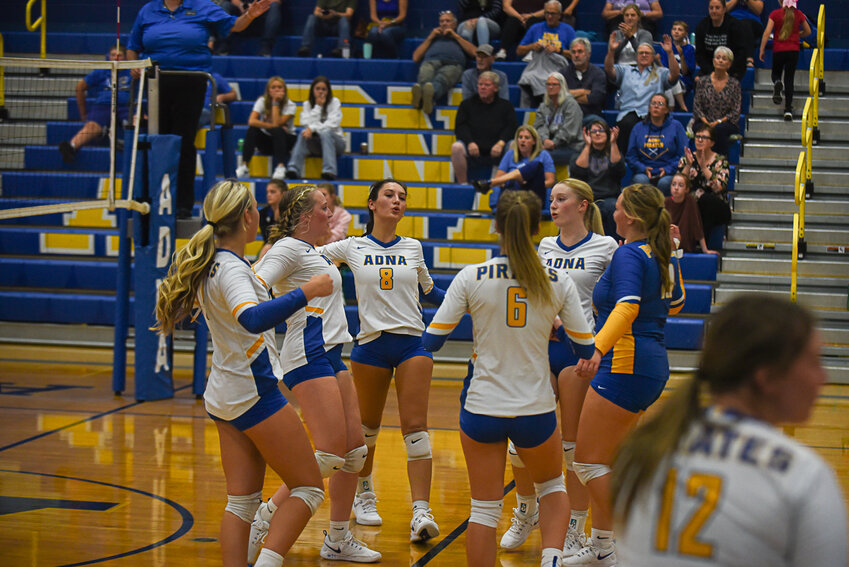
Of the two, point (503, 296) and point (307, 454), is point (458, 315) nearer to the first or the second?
point (503, 296)

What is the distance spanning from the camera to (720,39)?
11797 mm

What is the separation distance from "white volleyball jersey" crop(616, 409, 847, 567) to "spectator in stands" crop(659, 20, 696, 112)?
1067 centimetres

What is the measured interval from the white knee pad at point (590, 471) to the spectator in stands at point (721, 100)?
306 inches

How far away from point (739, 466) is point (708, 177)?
9.35 m

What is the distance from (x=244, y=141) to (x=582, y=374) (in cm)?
863

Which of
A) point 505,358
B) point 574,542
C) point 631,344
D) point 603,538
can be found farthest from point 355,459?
point 631,344

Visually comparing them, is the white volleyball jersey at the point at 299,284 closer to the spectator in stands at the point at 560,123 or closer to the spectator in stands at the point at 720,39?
the spectator in stands at the point at 560,123

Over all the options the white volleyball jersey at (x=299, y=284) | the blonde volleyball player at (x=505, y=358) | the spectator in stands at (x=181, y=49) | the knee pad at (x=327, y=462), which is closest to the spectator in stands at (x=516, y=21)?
the spectator in stands at (x=181, y=49)

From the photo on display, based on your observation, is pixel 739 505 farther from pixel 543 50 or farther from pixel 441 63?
pixel 441 63

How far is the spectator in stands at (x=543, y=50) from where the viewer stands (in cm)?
1189

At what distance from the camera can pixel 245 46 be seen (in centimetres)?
1419

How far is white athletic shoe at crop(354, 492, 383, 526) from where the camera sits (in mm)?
5113

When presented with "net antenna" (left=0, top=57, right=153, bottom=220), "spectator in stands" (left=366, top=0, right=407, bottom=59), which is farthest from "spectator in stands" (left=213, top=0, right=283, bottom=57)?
"net antenna" (left=0, top=57, right=153, bottom=220)

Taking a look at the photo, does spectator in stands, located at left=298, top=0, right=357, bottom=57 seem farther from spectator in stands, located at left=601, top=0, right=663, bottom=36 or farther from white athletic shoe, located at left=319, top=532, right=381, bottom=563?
white athletic shoe, located at left=319, top=532, right=381, bottom=563
